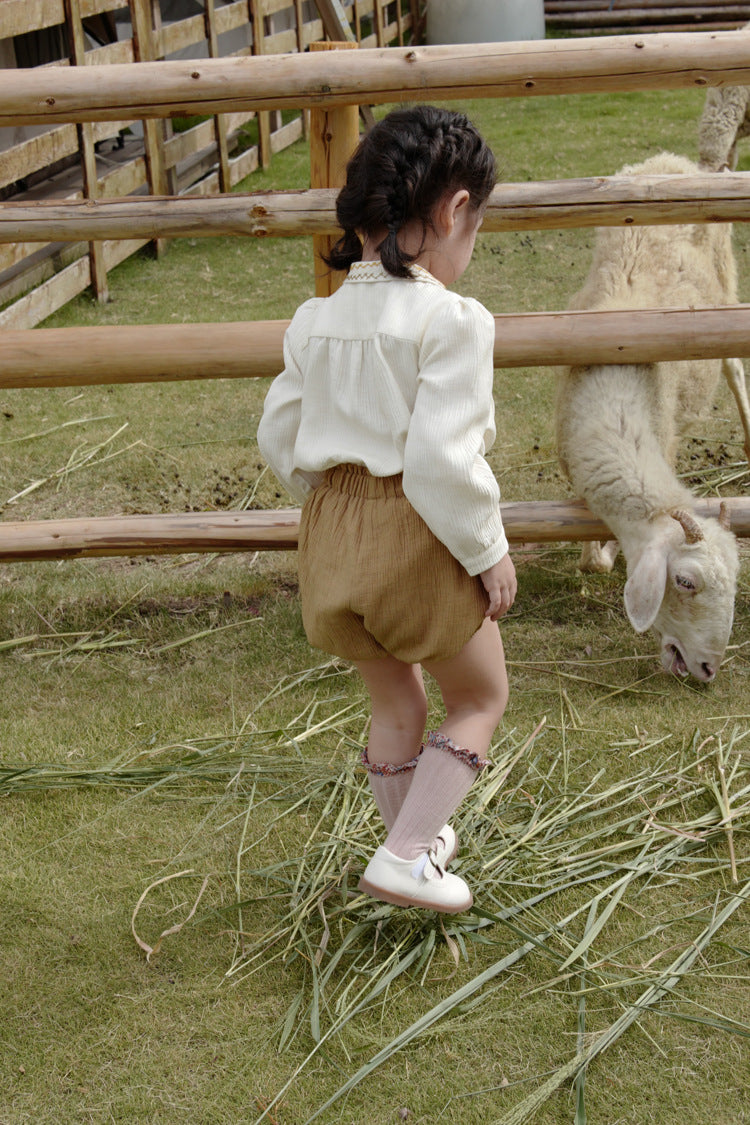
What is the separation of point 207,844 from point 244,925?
333 millimetres

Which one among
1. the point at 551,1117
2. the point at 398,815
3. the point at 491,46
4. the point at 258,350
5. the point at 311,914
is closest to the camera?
the point at 551,1117

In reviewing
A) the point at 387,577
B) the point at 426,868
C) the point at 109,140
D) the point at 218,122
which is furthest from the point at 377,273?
the point at 109,140

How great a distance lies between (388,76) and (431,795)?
2.30 meters

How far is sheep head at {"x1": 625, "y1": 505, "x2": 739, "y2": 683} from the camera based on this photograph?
139 inches

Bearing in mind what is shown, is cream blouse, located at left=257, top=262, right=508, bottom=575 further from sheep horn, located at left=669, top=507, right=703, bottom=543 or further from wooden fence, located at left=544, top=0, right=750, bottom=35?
wooden fence, located at left=544, top=0, right=750, bottom=35

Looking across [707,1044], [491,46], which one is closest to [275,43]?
[491,46]

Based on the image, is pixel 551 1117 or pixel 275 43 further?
pixel 275 43

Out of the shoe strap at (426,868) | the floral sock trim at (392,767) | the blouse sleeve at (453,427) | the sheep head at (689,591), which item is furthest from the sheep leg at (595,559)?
the blouse sleeve at (453,427)

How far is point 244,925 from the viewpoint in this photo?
263 centimetres

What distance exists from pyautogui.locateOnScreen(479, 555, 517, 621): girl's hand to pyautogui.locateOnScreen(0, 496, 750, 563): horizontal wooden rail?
1.86 meters

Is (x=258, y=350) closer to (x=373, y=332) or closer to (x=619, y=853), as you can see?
(x=373, y=332)

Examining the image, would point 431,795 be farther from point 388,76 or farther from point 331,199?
point 388,76

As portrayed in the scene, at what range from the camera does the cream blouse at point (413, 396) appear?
2.05 metres

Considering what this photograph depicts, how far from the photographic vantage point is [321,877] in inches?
106
